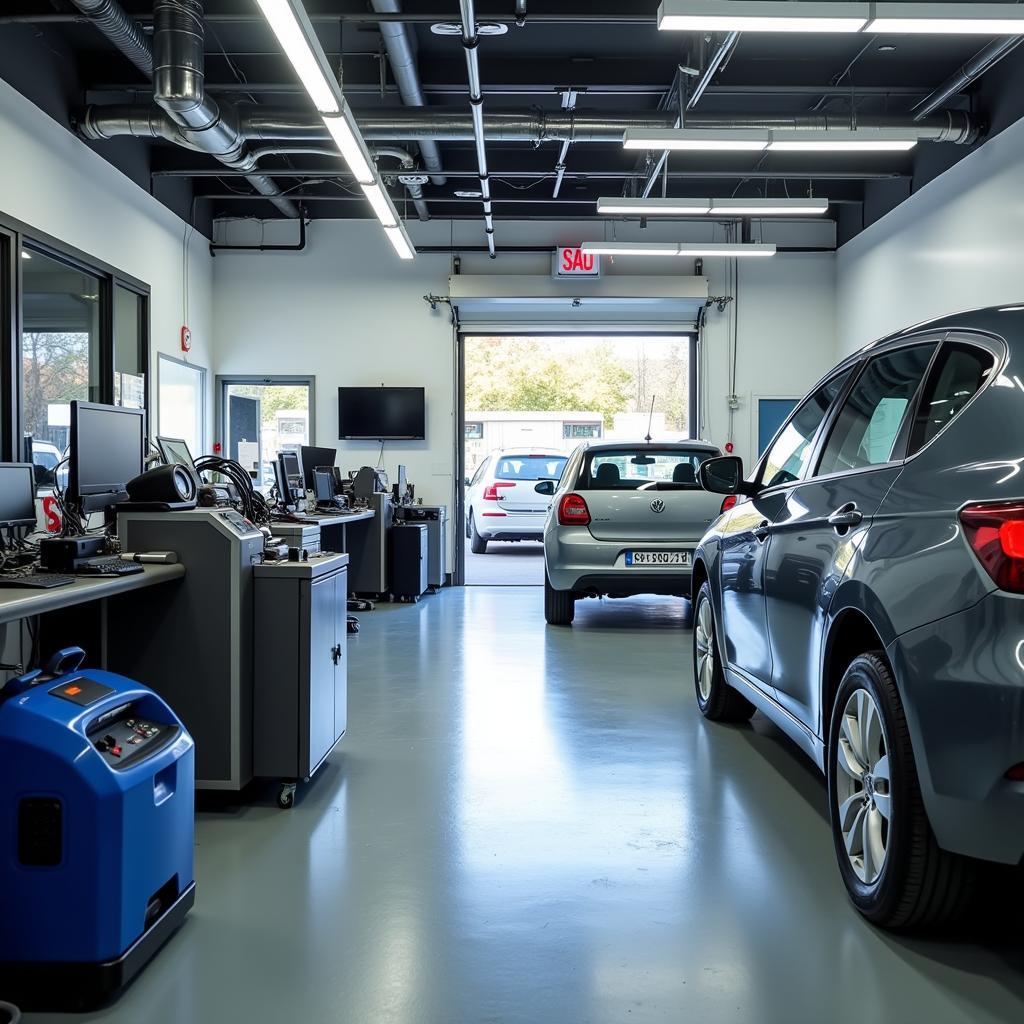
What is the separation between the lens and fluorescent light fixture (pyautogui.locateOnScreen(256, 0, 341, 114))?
4.12 meters

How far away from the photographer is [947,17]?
4414 mm

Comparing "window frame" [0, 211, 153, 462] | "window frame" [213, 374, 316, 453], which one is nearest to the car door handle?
"window frame" [0, 211, 153, 462]

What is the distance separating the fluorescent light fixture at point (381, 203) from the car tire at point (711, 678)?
4170mm

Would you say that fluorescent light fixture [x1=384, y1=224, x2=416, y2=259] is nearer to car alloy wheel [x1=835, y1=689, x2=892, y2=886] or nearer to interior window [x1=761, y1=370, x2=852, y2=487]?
interior window [x1=761, y1=370, x2=852, y2=487]

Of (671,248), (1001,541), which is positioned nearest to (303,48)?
(1001,541)

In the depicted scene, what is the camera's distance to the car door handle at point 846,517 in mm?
2209

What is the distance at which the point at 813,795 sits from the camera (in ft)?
10.3

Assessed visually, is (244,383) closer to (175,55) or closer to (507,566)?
(507,566)

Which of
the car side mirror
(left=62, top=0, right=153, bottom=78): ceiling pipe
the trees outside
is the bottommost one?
the car side mirror

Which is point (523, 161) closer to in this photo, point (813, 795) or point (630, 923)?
point (813, 795)

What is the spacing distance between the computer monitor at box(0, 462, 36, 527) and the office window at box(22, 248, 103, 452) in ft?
11.5

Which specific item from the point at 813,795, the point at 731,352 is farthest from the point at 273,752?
the point at 731,352

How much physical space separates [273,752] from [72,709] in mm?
1214

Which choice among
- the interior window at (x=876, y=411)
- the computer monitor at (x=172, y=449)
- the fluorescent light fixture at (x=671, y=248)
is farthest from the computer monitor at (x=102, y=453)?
the fluorescent light fixture at (x=671, y=248)
